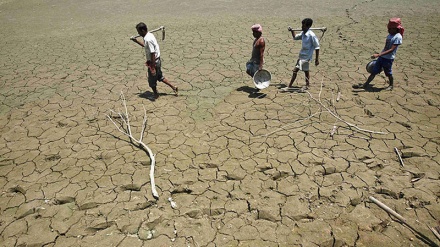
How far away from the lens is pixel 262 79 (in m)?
5.35

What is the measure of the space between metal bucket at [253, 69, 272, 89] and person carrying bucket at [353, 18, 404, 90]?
177 centimetres

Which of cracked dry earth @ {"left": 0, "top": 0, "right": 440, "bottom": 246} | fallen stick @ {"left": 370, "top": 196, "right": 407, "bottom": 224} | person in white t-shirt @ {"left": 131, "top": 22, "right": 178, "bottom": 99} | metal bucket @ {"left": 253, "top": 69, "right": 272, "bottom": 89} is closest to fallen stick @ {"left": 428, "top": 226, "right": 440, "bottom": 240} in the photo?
cracked dry earth @ {"left": 0, "top": 0, "right": 440, "bottom": 246}

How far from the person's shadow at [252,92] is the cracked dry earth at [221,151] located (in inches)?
2.0

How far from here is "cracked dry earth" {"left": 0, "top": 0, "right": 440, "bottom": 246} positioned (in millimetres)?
2980

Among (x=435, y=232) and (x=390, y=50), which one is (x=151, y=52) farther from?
(x=435, y=232)

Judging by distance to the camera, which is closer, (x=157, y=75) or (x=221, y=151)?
(x=221, y=151)

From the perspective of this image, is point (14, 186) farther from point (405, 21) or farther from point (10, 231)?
point (405, 21)

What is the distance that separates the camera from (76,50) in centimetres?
828

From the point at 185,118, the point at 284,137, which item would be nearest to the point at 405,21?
the point at 284,137

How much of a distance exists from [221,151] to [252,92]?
1.92 metres

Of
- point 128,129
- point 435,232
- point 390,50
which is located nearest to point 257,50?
point 390,50

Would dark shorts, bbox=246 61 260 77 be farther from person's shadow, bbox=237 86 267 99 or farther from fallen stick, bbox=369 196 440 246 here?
fallen stick, bbox=369 196 440 246

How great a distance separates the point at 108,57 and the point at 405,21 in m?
9.37

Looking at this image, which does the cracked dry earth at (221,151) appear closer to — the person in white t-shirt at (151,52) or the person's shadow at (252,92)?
the person's shadow at (252,92)
